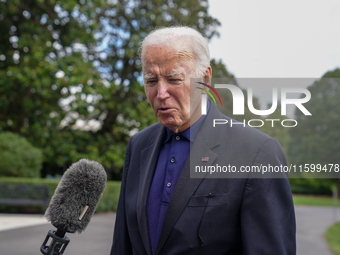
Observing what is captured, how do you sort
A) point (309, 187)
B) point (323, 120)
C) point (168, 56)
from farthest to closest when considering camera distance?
point (309, 187)
point (323, 120)
point (168, 56)

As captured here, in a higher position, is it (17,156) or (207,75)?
(17,156)

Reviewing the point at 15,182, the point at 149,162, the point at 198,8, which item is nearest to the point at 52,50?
the point at 15,182

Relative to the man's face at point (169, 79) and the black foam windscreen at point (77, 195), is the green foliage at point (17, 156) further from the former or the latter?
the man's face at point (169, 79)

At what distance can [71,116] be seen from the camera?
49.4ft

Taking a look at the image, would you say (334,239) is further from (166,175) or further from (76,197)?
(76,197)

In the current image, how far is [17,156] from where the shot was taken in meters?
13.9

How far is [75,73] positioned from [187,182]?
12.2 metres

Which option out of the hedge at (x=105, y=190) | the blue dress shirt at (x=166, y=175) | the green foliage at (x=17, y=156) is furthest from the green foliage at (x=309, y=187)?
the blue dress shirt at (x=166, y=175)

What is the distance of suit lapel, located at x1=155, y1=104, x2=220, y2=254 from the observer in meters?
1.85

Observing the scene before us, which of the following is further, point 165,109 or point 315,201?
point 315,201

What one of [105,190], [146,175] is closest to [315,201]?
[105,190]

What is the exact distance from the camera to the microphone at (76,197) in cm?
180

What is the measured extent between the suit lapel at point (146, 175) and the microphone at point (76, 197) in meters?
0.24

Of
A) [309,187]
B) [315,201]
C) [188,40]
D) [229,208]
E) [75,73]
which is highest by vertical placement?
[75,73]
